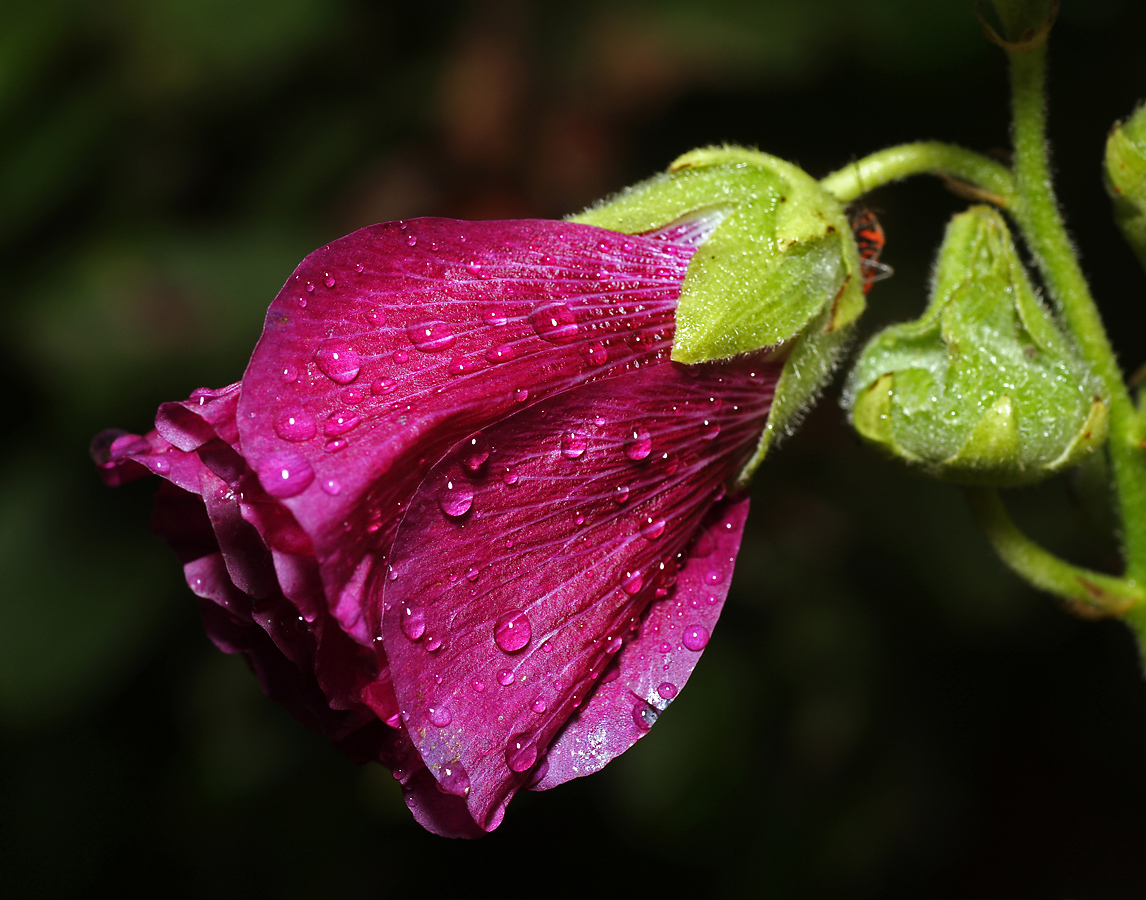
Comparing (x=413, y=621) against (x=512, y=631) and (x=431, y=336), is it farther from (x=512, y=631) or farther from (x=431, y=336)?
(x=431, y=336)

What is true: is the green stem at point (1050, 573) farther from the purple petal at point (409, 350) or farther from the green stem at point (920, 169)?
the purple petal at point (409, 350)

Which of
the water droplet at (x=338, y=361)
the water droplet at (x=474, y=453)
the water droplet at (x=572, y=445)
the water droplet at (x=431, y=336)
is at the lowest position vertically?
the water droplet at (x=572, y=445)

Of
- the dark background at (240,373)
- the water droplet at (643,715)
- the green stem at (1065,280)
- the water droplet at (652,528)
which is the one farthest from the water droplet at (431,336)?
the dark background at (240,373)

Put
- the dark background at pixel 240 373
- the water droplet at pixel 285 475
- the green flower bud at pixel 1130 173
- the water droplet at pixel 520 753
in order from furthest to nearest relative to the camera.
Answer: the dark background at pixel 240 373 < the green flower bud at pixel 1130 173 < the water droplet at pixel 520 753 < the water droplet at pixel 285 475

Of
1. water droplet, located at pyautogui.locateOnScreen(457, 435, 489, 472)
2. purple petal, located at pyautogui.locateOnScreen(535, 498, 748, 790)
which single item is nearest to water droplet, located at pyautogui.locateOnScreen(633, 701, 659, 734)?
purple petal, located at pyautogui.locateOnScreen(535, 498, 748, 790)

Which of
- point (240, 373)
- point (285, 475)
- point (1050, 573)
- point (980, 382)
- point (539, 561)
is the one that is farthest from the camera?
point (240, 373)

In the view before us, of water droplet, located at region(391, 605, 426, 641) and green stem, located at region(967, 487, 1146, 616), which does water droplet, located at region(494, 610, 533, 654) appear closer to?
water droplet, located at region(391, 605, 426, 641)

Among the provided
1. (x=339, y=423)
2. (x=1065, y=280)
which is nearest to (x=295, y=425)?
(x=339, y=423)
